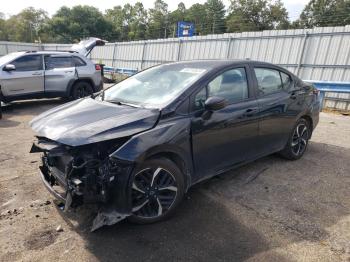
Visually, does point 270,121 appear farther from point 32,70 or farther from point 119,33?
point 119,33

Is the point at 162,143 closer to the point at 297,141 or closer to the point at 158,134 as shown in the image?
the point at 158,134

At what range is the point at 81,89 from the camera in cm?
1037

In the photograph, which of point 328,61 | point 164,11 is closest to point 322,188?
point 328,61

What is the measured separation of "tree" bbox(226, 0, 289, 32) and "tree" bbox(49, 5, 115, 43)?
30.1 m

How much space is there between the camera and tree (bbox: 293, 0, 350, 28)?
140 ft

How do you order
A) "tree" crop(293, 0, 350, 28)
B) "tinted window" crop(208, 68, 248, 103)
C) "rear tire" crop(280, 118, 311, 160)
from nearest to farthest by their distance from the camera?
"tinted window" crop(208, 68, 248, 103) < "rear tire" crop(280, 118, 311, 160) < "tree" crop(293, 0, 350, 28)

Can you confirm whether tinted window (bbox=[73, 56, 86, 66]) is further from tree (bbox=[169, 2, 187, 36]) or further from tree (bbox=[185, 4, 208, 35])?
tree (bbox=[169, 2, 187, 36])

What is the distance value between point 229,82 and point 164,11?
96688mm

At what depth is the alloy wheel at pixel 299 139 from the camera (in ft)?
17.1

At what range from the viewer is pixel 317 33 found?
12023mm

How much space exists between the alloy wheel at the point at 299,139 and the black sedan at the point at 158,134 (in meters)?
0.47

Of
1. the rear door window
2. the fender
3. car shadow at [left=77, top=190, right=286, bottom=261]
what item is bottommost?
car shadow at [left=77, top=190, right=286, bottom=261]

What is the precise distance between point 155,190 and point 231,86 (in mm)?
1708

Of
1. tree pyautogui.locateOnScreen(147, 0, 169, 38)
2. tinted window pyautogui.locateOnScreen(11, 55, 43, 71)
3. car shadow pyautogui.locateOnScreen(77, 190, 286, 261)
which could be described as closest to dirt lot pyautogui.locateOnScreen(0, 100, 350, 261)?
car shadow pyautogui.locateOnScreen(77, 190, 286, 261)
